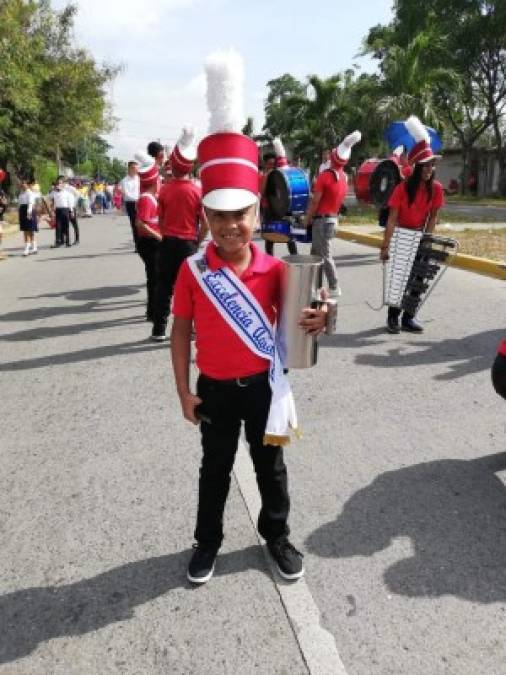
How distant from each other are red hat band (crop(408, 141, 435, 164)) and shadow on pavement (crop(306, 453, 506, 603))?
10.4 feet

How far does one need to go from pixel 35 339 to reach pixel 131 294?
2.32 metres

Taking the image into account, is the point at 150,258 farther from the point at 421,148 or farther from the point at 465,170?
the point at 465,170

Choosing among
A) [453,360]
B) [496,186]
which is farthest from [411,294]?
[496,186]

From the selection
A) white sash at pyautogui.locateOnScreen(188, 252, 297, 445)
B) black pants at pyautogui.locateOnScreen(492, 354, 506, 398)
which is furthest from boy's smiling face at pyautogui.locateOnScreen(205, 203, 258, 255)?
black pants at pyautogui.locateOnScreen(492, 354, 506, 398)

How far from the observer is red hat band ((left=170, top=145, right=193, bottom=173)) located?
5398 mm

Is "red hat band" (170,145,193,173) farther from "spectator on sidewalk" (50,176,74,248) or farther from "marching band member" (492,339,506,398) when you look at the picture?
"spectator on sidewalk" (50,176,74,248)

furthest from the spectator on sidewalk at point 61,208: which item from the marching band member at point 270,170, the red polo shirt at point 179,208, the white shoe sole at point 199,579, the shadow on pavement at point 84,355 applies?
the white shoe sole at point 199,579

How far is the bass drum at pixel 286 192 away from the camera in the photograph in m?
8.93

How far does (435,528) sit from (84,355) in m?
3.80

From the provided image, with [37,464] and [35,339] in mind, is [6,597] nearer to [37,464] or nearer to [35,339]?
[37,464]

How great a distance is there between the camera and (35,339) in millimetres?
6223

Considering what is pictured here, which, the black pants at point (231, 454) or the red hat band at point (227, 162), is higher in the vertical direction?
the red hat band at point (227, 162)

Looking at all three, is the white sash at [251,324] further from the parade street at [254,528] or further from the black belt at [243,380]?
the parade street at [254,528]

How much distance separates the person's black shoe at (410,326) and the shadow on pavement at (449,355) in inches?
10.5
